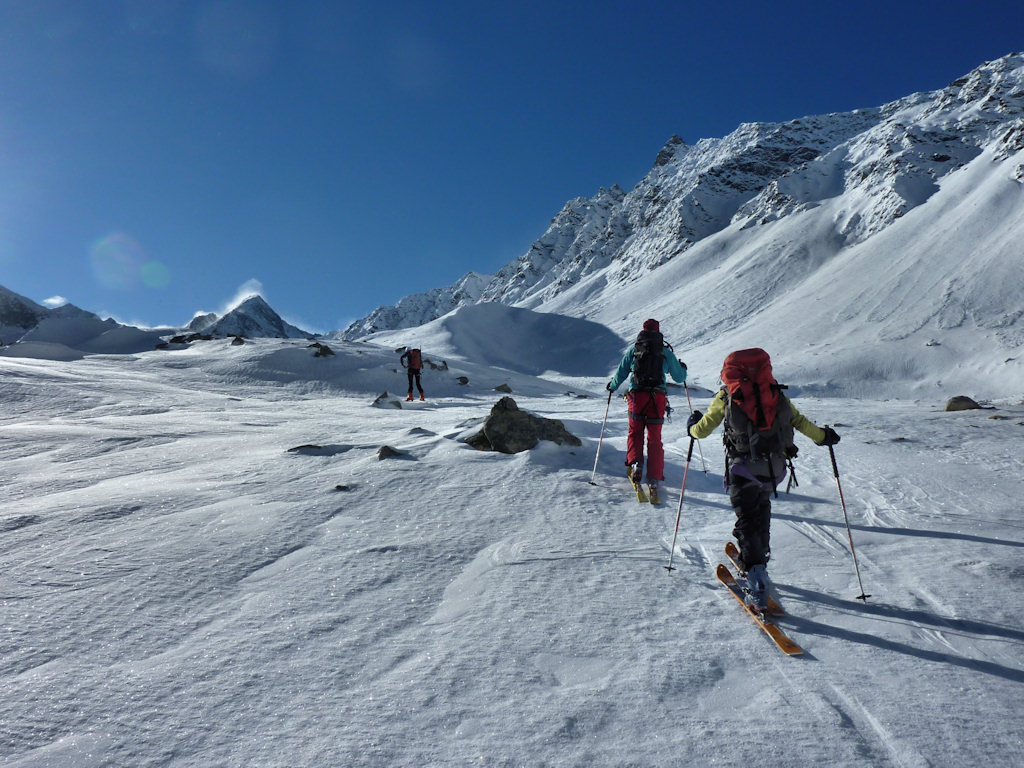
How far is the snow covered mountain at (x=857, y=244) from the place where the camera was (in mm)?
33406

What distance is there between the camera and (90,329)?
4447 centimetres

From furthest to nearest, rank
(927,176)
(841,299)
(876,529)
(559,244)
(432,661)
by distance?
(559,244)
(927,176)
(841,299)
(876,529)
(432,661)

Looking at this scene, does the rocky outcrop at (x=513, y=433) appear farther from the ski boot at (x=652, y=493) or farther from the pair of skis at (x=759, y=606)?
the pair of skis at (x=759, y=606)

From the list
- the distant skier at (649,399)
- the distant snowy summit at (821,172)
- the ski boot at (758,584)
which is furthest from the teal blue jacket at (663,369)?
the distant snowy summit at (821,172)

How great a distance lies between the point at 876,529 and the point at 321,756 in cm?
530

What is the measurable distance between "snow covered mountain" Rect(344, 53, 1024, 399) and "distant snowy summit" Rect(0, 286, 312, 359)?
4238cm

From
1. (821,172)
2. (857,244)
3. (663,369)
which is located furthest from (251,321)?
(663,369)

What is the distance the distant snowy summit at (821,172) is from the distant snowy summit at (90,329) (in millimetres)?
56210

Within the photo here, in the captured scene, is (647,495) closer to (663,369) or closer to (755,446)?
(663,369)

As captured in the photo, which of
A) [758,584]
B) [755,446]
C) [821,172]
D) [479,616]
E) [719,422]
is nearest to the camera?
[479,616]

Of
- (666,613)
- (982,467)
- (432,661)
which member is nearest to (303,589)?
(432,661)

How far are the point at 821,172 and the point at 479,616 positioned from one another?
105684mm

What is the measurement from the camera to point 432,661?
2.78 metres

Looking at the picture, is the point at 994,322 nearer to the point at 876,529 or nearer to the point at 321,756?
the point at 876,529
